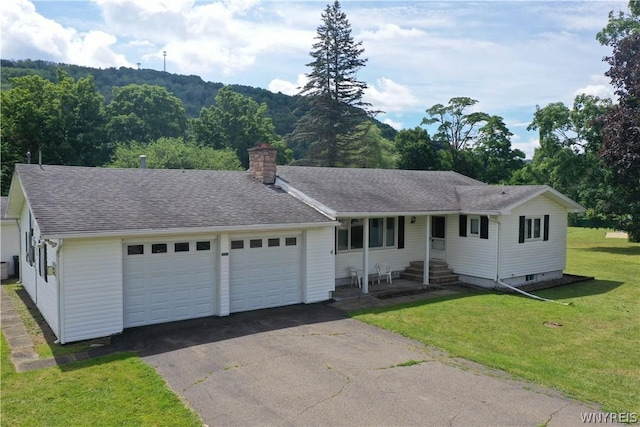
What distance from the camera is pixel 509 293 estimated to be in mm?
15555

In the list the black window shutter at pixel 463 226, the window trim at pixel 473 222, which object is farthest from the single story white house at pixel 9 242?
the window trim at pixel 473 222

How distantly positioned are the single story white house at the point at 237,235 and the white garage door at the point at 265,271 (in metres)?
0.03

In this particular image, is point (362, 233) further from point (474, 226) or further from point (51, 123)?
point (51, 123)

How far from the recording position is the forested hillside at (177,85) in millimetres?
63544

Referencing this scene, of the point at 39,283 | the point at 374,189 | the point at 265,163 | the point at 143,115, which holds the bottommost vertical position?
the point at 39,283

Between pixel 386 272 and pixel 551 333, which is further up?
pixel 386 272

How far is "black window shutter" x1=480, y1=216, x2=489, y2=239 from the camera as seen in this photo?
53.5 feet

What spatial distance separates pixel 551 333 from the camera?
1101 cm

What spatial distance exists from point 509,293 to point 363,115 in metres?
29.7

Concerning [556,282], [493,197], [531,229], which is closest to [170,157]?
[493,197]

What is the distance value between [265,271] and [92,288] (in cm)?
447

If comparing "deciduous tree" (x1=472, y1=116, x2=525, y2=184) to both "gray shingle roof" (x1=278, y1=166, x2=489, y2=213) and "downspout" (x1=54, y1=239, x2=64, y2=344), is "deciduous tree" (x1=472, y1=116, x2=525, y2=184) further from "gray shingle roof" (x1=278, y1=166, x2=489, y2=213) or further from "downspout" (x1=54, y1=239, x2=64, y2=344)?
"downspout" (x1=54, y1=239, x2=64, y2=344)

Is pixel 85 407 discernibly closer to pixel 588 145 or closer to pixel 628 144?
pixel 628 144

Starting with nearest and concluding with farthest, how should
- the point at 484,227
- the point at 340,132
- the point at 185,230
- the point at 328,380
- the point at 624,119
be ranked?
the point at 328,380 < the point at 185,230 < the point at 484,227 < the point at 624,119 < the point at 340,132
